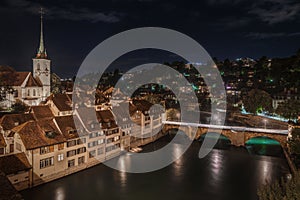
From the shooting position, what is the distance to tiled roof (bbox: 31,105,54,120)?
31.5 meters

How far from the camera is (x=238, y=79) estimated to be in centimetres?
9606

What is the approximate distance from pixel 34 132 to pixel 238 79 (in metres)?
84.8

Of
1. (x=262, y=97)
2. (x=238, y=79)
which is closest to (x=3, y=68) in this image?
(x=262, y=97)

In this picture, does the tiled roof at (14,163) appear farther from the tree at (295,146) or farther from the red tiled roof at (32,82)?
the red tiled roof at (32,82)

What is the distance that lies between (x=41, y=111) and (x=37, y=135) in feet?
29.2

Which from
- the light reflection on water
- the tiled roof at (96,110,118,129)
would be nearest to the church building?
the tiled roof at (96,110,118,129)

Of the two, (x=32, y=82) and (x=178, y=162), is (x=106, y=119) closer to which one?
(x=178, y=162)

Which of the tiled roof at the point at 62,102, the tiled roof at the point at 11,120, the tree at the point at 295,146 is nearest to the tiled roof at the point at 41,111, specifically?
the tiled roof at the point at 11,120

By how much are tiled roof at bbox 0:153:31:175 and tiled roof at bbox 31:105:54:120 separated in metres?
8.66

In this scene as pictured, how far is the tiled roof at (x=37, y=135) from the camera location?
23.5m

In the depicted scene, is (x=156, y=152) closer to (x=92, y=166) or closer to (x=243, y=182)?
(x=92, y=166)

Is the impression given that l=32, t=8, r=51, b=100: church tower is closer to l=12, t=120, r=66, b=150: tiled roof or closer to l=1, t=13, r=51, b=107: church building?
l=1, t=13, r=51, b=107: church building

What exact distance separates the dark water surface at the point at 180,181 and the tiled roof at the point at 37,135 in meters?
3.94

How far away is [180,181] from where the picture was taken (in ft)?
87.8
